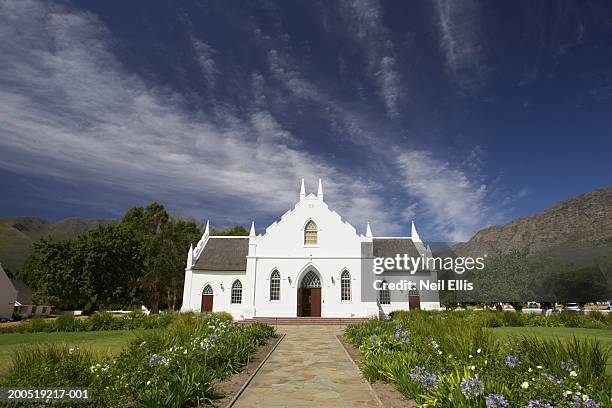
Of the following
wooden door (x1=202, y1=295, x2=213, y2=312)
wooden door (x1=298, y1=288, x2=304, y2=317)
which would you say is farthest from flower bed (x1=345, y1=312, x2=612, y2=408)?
wooden door (x1=202, y1=295, x2=213, y2=312)

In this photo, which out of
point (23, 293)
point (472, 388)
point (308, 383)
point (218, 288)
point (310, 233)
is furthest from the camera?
point (23, 293)

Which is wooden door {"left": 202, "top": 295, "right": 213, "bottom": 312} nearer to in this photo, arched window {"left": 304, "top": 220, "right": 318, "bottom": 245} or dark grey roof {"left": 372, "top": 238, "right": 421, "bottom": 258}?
arched window {"left": 304, "top": 220, "right": 318, "bottom": 245}

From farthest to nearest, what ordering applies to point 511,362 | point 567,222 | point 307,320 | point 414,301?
point 567,222, point 414,301, point 307,320, point 511,362

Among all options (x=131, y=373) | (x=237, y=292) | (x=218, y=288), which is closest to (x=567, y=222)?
(x=237, y=292)

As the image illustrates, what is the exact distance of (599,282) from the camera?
5412 cm

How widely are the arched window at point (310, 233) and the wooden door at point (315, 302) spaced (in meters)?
4.16

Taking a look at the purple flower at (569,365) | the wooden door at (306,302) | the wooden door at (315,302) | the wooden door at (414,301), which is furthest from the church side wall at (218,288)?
the purple flower at (569,365)

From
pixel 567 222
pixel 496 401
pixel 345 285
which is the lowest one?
pixel 496 401

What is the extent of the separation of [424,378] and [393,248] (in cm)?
3091

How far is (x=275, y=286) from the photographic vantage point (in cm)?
3247

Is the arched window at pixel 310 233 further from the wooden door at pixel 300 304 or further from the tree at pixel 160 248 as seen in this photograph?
the tree at pixel 160 248

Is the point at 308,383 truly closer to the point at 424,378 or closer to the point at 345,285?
the point at 424,378

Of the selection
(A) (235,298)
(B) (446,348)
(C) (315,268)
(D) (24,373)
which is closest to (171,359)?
(D) (24,373)

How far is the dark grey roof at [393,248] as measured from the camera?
36.1 metres
